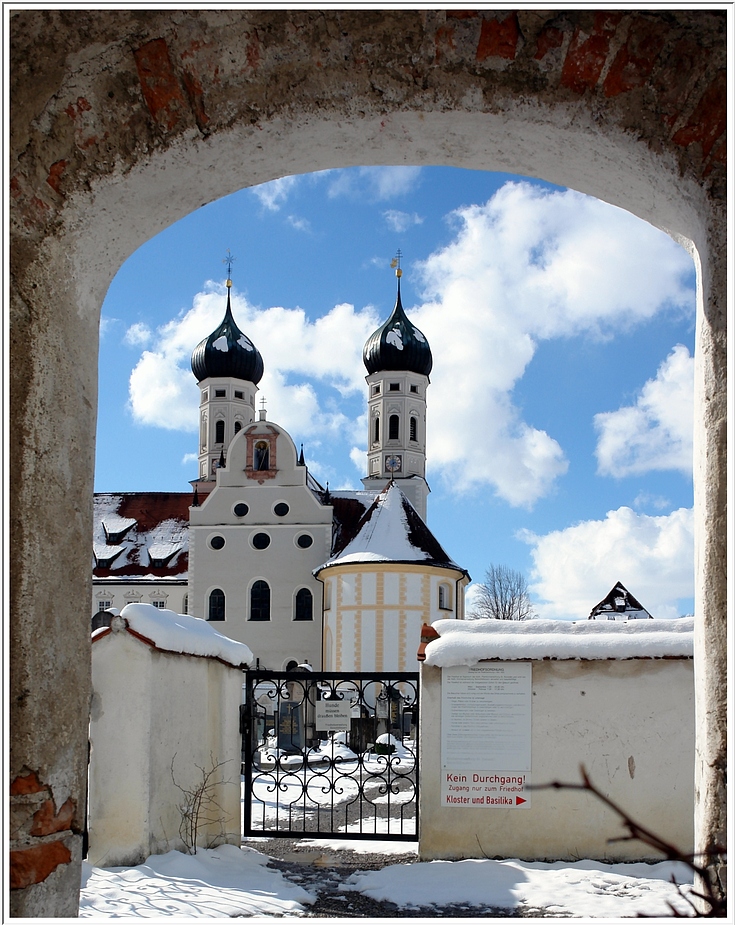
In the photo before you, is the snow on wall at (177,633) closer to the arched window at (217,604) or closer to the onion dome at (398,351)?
the arched window at (217,604)

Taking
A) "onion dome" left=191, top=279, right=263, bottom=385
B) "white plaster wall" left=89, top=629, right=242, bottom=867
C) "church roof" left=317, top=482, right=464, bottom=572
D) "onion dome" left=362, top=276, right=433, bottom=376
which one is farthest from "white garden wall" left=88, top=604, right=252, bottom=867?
"onion dome" left=191, top=279, right=263, bottom=385

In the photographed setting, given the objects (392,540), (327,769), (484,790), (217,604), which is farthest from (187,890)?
(217,604)

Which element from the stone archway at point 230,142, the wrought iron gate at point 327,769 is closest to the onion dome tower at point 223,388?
the wrought iron gate at point 327,769

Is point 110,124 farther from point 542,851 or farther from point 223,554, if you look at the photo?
point 223,554

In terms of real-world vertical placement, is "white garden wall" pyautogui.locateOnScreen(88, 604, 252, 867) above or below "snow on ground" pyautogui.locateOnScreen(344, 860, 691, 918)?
above

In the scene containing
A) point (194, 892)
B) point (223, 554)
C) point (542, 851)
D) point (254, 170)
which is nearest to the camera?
point (254, 170)

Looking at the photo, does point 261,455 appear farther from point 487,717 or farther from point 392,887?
point 392,887

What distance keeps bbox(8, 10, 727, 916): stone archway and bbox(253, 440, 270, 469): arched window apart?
30474 mm

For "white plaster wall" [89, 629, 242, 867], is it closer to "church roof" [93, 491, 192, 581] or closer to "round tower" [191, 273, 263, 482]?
"church roof" [93, 491, 192, 581]

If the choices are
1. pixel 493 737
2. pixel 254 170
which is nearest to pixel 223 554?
pixel 493 737

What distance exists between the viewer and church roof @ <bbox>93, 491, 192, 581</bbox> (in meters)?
35.6

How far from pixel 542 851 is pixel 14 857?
537cm

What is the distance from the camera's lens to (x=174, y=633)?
6.38 meters

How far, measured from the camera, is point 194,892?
5512 mm
